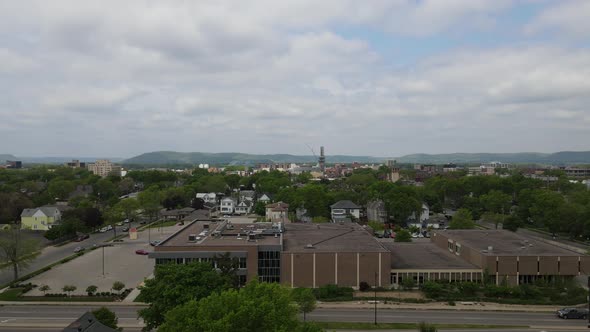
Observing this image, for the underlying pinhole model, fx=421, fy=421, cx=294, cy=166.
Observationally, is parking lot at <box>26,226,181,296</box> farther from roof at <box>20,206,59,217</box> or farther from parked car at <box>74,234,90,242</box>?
roof at <box>20,206,59,217</box>

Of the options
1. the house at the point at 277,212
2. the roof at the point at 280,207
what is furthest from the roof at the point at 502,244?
the roof at the point at 280,207

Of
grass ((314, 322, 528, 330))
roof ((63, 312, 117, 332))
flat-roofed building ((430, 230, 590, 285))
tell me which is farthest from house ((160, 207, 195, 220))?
roof ((63, 312, 117, 332))

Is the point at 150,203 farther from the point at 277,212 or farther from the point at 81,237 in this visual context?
the point at 277,212

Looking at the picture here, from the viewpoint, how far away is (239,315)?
16.2 meters

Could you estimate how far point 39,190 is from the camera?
319 feet

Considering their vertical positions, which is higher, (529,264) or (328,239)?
(328,239)

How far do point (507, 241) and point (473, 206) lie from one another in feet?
133

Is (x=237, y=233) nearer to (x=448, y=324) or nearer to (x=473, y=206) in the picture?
(x=448, y=324)

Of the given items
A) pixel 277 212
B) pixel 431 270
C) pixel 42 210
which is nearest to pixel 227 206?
pixel 277 212

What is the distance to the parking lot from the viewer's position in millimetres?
38656

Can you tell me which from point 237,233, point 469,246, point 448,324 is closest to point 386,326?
point 448,324

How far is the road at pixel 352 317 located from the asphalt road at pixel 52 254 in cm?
1087

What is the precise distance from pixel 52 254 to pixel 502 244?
51.5 metres

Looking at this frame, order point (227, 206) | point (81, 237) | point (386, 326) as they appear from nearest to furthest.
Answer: point (386, 326) < point (81, 237) < point (227, 206)
